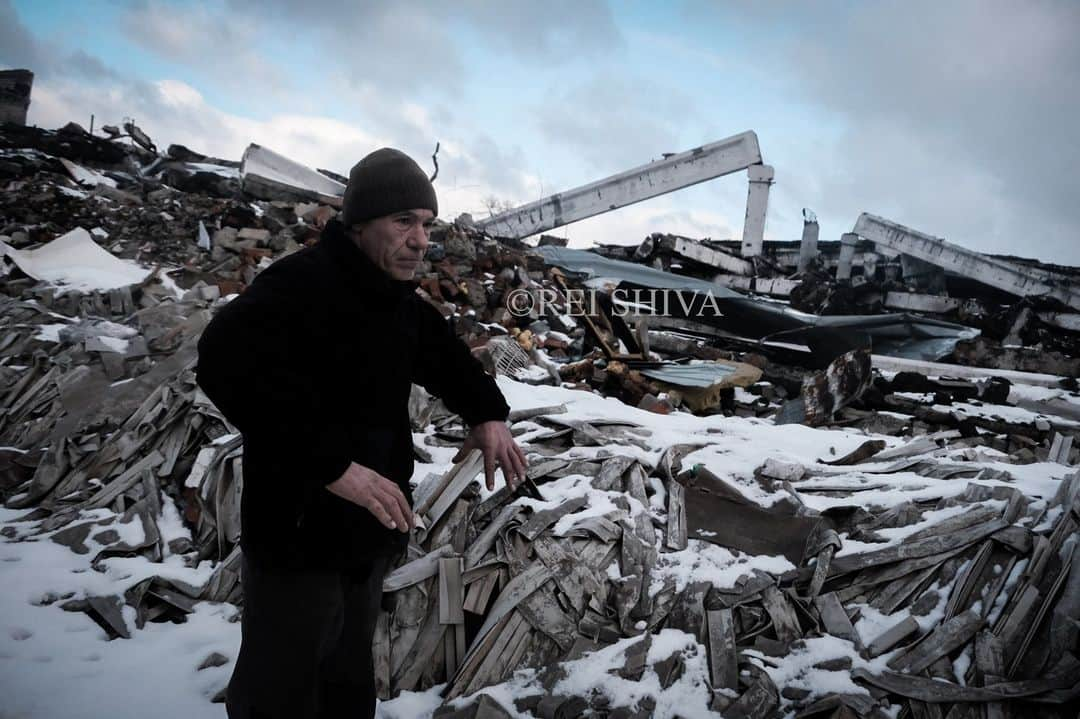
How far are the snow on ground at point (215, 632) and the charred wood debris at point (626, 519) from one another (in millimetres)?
41

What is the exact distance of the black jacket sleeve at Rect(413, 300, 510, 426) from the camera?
83.2 inches

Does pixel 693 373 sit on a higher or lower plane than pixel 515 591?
higher

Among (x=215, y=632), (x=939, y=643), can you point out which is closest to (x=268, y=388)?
(x=215, y=632)

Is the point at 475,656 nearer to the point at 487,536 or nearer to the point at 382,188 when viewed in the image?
the point at 487,536

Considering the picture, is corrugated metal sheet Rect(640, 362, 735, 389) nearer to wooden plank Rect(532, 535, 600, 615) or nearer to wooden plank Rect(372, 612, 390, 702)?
wooden plank Rect(532, 535, 600, 615)

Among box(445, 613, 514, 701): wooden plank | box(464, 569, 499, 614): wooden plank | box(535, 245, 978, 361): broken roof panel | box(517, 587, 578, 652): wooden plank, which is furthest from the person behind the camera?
box(535, 245, 978, 361): broken roof panel

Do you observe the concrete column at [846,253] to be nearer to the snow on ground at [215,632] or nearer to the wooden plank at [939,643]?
the snow on ground at [215,632]

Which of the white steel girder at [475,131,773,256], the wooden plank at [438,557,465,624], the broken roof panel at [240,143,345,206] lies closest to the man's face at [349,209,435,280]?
the wooden plank at [438,557,465,624]

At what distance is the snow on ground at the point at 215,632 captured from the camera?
2416 mm

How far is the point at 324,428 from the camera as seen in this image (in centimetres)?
153

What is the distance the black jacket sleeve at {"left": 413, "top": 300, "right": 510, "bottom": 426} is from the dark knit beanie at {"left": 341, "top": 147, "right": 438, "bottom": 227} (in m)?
0.41

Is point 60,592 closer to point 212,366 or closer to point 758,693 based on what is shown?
point 212,366

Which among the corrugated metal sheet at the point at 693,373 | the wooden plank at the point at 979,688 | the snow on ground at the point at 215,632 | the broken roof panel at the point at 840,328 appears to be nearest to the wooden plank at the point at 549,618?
the snow on ground at the point at 215,632

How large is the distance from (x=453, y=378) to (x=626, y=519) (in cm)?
150
